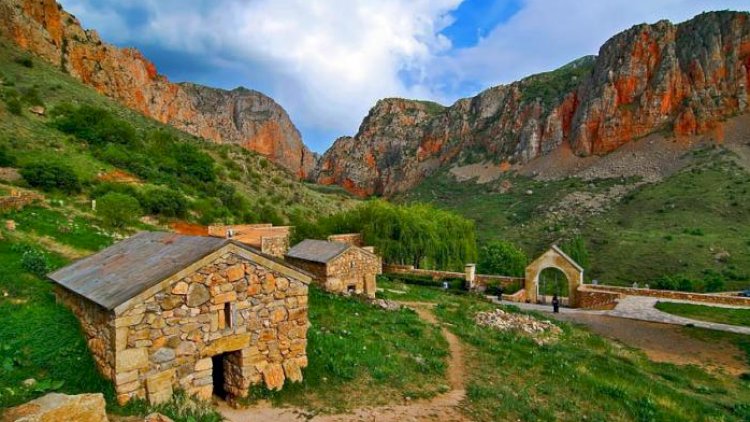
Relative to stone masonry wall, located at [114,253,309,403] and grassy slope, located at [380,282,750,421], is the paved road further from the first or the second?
stone masonry wall, located at [114,253,309,403]

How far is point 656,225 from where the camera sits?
179 feet

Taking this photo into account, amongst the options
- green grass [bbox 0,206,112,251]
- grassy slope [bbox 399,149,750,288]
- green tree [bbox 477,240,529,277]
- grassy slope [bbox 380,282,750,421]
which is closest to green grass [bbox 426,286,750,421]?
grassy slope [bbox 380,282,750,421]

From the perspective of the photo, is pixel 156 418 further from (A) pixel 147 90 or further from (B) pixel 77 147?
(A) pixel 147 90

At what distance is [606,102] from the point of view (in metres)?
93.7

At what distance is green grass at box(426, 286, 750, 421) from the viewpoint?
8656 mm

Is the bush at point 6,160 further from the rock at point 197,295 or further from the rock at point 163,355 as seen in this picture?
the rock at point 163,355

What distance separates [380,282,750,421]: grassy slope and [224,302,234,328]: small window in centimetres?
468

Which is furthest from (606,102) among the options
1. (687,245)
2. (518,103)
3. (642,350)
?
(642,350)

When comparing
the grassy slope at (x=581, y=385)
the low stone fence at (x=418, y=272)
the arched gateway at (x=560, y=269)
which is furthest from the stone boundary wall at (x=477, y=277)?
the grassy slope at (x=581, y=385)

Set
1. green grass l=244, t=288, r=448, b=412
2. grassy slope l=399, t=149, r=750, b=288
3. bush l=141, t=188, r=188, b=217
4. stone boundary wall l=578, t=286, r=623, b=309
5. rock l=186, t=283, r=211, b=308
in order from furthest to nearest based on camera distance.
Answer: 1. grassy slope l=399, t=149, r=750, b=288
2. bush l=141, t=188, r=188, b=217
3. stone boundary wall l=578, t=286, r=623, b=309
4. green grass l=244, t=288, r=448, b=412
5. rock l=186, t=283, r=211, b=308

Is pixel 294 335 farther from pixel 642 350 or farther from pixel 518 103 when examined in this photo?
pixel 518 103

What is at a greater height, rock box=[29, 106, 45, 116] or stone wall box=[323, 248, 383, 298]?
rock box=[29, 106, 45, 116]

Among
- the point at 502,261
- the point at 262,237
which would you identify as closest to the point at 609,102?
the point at 502,261

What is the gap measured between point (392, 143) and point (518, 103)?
54839 mm
